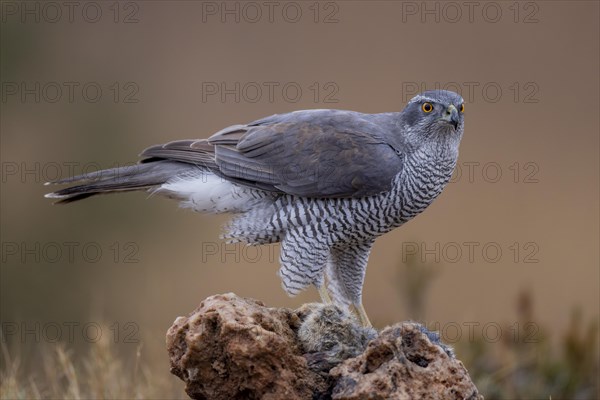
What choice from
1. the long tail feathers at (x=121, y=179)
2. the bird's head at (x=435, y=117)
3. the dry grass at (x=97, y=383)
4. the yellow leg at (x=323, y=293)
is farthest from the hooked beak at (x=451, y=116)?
the dry grass at (x=97, y=383)

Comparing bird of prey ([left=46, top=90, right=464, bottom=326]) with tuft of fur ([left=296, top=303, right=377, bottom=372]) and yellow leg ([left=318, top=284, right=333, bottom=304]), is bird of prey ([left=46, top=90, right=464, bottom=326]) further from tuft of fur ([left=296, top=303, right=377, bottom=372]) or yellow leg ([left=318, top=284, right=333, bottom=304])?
tuft of fur ([left=296, top=303, right=377, bottom=372])

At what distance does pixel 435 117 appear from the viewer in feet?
18.1

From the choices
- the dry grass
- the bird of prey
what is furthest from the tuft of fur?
the bird of prey

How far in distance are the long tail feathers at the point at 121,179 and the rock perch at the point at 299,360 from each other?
2140 mm

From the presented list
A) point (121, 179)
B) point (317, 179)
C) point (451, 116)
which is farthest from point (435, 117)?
point (121, 179)

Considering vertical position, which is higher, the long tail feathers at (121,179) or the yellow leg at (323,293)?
the long tail feathers at (121,179)

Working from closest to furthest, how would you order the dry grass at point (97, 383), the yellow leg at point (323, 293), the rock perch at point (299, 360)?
the rock perch at point (299, 360) → the dry grass at point (97, 383) → the yellow leg at point (323, 293)

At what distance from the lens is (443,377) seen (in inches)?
144

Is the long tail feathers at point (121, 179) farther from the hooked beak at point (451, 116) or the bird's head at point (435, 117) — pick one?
the hooked beak at point (451, 116)

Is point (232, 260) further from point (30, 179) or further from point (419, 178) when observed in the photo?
point (419, 178)

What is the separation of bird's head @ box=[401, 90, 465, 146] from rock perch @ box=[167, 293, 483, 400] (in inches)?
75.6

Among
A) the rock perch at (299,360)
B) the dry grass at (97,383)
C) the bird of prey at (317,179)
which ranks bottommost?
the dry grass at (97,383)

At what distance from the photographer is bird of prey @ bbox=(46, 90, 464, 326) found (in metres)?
5.45

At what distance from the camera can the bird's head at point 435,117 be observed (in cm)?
544
